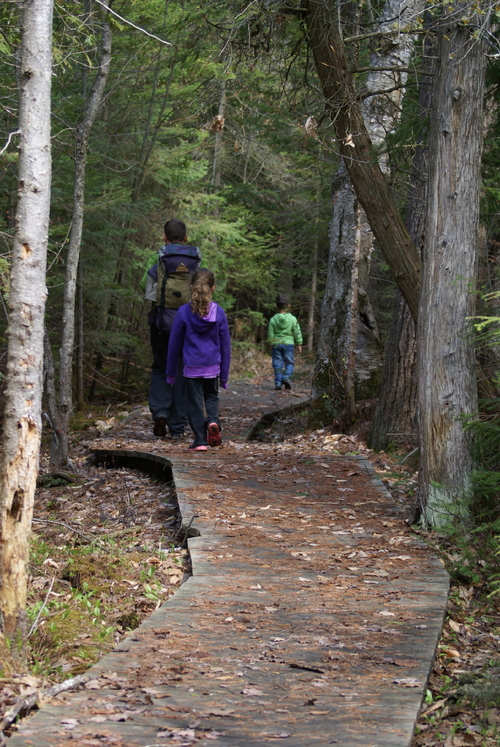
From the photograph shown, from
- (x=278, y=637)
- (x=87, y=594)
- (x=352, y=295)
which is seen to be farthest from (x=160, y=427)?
(x=278, y=637)

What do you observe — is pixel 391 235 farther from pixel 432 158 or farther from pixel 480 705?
pixel 480 705

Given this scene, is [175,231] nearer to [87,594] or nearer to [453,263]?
[453,263]

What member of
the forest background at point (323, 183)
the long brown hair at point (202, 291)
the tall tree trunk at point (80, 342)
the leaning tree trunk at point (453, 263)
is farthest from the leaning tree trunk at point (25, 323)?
the tall tree trunk at point (80, 342)

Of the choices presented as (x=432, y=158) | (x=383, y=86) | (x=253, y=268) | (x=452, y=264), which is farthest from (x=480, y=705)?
(x=253, y=268)

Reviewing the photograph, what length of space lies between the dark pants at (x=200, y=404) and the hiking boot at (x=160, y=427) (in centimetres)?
114

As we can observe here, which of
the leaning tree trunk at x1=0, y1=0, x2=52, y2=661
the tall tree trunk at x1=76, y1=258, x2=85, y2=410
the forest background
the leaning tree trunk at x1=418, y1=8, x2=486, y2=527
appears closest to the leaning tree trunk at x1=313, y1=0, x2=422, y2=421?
the forest background

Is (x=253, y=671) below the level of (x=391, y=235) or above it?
below

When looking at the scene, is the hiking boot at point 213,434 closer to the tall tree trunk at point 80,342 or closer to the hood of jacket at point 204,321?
the hood of jacket at point 204,321

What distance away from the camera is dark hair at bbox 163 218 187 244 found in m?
9.83

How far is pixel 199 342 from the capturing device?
29.9 ft

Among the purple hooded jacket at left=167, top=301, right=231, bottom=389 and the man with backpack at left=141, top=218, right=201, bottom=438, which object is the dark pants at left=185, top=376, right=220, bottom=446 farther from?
the man with backpack at left=141, top=218, right=201, bottom=438

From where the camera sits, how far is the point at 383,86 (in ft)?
36.2

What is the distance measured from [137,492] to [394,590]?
4.35 meters

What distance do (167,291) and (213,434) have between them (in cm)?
199
